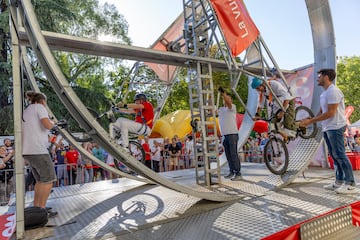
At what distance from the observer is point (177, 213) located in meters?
3.66

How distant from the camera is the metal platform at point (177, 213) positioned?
2.97 metres

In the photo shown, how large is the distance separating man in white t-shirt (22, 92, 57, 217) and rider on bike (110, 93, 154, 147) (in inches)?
61.3

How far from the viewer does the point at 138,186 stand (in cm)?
577

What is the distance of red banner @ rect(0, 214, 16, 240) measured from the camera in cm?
314

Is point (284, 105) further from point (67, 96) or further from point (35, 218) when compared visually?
point (35, 218)

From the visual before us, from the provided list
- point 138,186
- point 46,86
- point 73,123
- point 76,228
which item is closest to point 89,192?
point 138,186

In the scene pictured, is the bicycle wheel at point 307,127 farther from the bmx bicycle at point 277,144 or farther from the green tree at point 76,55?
the green tree at point 76,55

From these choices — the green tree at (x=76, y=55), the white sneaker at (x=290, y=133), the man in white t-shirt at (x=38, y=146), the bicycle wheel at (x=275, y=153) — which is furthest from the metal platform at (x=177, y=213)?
the green tree at (x=76, y=55)

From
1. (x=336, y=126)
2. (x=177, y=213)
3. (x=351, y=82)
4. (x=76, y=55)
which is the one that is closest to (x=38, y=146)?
(x=177, y=213)

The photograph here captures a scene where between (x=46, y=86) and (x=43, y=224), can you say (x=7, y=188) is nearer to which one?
(x=43, y=224)

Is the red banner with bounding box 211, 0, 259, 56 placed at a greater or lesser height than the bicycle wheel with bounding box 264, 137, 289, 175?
greater

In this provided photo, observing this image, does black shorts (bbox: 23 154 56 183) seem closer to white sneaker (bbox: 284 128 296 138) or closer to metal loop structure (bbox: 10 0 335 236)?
metal loop structure (bbox: 10 0 335 236)

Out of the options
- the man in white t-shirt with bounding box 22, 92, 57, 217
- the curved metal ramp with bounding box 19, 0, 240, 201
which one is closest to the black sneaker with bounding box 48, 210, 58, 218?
the man in white t-shirt with bounding box 22, 92, 57, 217

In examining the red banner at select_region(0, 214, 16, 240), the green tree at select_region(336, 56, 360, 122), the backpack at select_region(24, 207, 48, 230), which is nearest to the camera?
the red banner at select_region(0, 214, 16, 240)
